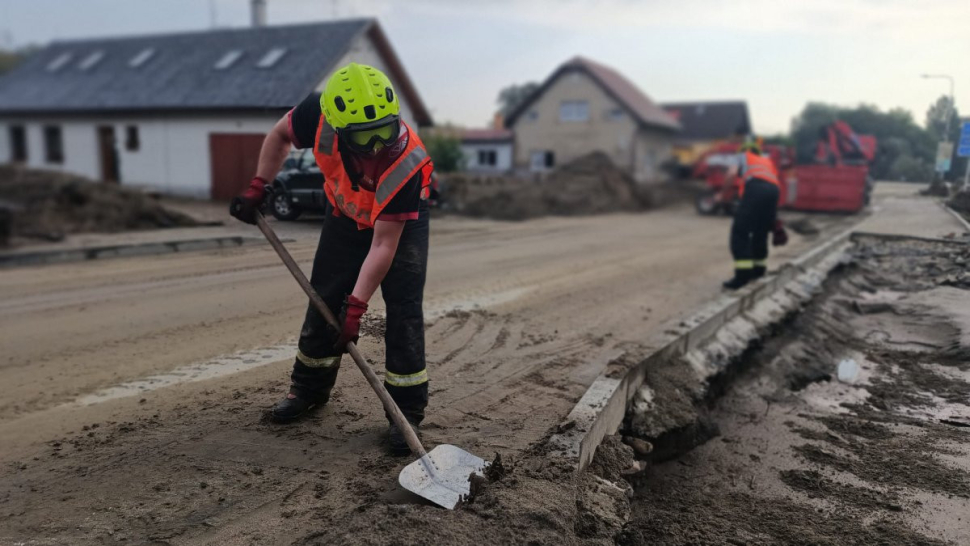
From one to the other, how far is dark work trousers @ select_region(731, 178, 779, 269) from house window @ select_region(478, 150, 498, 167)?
2965 cm

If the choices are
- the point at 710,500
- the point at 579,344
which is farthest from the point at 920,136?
the point at 710,500

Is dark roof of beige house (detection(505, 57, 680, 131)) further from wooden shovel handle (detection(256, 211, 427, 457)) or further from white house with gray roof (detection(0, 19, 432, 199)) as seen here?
wooden shovel handle (detection(256, 211, 427, 457))

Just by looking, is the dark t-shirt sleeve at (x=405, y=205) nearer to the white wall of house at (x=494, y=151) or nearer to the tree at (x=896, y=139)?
the tree at (x=896, y=139)

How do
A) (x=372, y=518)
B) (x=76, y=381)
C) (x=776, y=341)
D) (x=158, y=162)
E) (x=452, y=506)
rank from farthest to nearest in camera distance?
(x=158, y=162) < (x=776, y=341) < (x=76, y=381) < (x=452, y=506) < (x=372, y=518)

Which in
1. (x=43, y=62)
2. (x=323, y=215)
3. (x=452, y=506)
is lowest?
(x=452, y=506)

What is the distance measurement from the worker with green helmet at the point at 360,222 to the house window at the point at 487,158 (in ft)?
113

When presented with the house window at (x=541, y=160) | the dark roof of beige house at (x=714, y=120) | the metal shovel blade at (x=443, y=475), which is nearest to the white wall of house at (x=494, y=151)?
the house window at (x=541, y=160)

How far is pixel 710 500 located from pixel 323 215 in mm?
2556

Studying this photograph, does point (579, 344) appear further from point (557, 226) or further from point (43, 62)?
point (43, 62)

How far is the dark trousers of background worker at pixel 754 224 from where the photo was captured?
8.21m

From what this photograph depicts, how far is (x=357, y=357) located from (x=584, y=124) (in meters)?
32.8

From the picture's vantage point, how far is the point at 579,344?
5.64m

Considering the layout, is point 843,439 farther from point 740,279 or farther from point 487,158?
point 487,158

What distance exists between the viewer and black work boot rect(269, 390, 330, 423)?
12.1 feet
